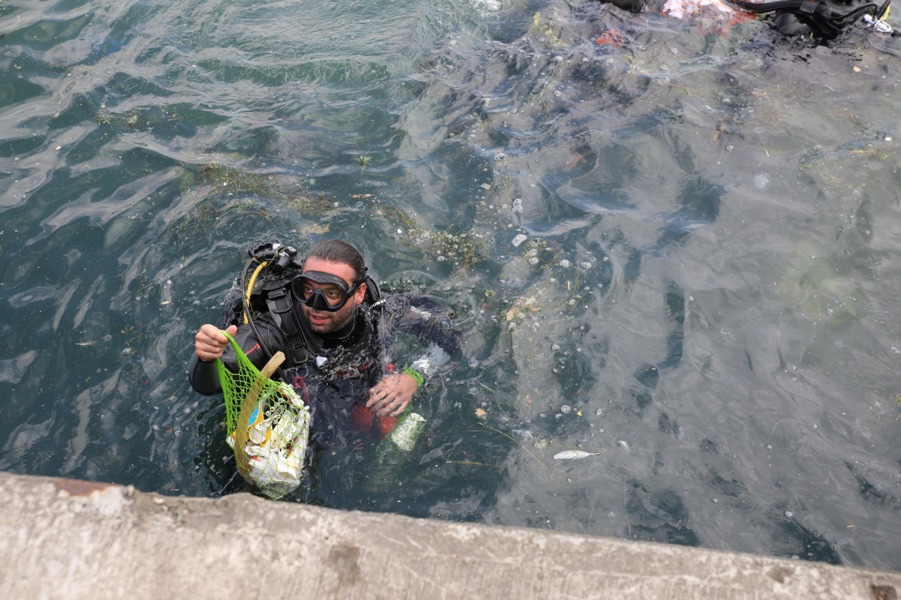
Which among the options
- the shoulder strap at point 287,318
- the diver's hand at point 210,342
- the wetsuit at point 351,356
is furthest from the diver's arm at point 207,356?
the shoulder strap at point 287,318

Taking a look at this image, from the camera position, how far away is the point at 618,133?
6.94 m

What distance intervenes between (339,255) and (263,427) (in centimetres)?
111

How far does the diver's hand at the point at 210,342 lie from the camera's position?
3602 millimetres

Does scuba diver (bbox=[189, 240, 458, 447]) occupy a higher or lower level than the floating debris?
higher

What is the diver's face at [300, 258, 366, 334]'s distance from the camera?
170 inches

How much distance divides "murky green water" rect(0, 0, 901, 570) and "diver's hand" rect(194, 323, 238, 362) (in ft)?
3.54

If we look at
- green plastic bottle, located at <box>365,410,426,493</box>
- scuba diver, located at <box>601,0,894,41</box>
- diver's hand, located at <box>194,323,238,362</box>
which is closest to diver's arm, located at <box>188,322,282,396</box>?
diver's hand, located at <box>194,323,238,362</box>

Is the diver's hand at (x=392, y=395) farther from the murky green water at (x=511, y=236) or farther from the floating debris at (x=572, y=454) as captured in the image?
the floating debris at (x=572, y=454)

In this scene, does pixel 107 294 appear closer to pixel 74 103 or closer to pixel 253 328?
pixel 253 328

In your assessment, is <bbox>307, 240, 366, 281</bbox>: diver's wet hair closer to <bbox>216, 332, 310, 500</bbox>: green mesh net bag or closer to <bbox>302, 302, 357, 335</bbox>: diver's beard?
<bbox>302, 302, 357, 335</bbox>: diver's beard

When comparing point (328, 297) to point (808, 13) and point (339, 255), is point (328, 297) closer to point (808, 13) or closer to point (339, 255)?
point (339, 255)

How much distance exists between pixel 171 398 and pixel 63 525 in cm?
198

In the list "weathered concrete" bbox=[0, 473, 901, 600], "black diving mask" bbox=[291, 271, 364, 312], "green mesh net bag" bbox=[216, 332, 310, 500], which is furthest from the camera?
"black diving mask" bbox=[291, 271, 364, 312]

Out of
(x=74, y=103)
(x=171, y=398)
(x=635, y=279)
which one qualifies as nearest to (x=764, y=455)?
(x=635, y=279)
